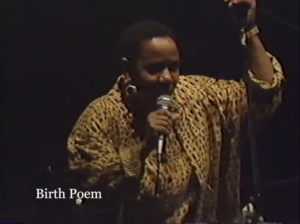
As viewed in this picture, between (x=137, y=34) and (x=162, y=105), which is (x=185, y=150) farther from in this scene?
(x=137, y=34)

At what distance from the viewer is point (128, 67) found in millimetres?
3584

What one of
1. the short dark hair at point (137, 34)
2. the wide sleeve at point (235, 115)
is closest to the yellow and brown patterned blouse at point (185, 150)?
the wide sleeve at point (235, 115)

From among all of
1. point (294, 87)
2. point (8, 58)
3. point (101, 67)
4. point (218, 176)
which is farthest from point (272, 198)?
point (8, 58)

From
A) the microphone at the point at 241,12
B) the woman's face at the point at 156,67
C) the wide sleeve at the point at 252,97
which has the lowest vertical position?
the wide sleeve at the point at 252,97

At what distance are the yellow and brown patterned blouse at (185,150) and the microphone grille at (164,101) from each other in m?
0.03

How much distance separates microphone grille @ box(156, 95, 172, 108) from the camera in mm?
3611

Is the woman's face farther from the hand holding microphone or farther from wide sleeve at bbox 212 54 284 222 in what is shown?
wide sleeve at bbox 212 54 284 222

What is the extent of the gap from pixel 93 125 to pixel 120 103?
0.16m

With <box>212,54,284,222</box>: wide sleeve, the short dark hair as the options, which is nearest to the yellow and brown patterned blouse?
<box>212,54,284,222</box>: wide sleeve

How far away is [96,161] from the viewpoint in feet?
11.7

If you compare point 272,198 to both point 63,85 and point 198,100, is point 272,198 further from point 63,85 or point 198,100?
point 63,85

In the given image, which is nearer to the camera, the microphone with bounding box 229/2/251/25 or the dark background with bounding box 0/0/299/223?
the dark background with bounding box 0/0/299/223

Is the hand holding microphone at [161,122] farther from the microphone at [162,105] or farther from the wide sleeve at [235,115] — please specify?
the wide sleeve at [235,115]

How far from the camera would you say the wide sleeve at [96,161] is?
11.7 ft
